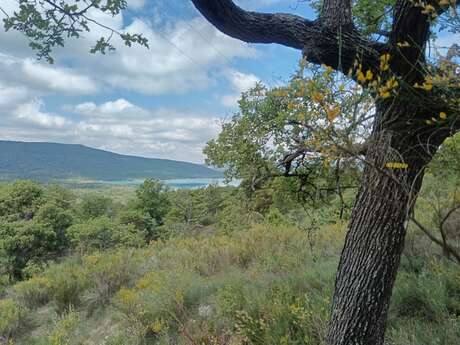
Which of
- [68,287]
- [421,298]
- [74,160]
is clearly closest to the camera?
[421,298]

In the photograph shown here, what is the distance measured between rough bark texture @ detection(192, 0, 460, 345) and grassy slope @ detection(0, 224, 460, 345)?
517mm

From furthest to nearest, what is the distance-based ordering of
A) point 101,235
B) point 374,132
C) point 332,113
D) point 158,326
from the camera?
point 101,235 → point 158,326 → point 374,132 → point 332,113

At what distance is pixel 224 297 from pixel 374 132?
2644 millimetres

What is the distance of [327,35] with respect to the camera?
2.13 m

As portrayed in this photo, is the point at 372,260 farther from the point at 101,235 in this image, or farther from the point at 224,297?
the point at 101,235

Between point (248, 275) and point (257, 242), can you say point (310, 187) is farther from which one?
point (257, 242)

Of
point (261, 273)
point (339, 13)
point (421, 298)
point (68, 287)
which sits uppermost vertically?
point (339, 13)

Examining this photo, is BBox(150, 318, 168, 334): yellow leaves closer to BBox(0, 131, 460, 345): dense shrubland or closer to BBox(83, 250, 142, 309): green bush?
BBox(0, 131, 460, 345): dense shrubland

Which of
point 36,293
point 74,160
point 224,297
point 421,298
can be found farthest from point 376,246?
point 74,160

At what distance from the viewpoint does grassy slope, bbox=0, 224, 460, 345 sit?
2775mm

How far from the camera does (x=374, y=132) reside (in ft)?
6.38

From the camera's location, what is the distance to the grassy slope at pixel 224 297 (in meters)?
2.78

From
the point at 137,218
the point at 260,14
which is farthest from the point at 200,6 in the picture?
the point at 137,218

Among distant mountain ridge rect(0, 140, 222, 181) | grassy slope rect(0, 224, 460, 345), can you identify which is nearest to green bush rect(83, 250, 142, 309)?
grassy slope rect(0, 224, 460, 345)
